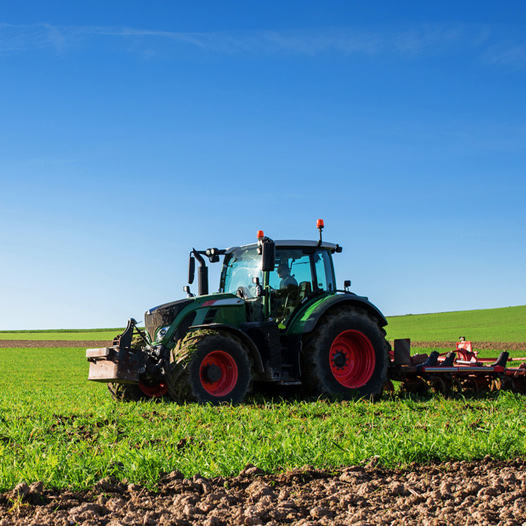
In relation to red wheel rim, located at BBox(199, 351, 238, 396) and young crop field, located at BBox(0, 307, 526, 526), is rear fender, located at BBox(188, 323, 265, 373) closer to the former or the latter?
red wheel rim, located at BBox(199, 351, 238, 396)

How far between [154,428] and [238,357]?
7.39 ft

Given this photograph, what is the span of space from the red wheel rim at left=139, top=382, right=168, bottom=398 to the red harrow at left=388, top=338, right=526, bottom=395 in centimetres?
361

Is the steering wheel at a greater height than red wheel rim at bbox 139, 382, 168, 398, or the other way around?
the steering wheel

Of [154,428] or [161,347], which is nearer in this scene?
[154,428]

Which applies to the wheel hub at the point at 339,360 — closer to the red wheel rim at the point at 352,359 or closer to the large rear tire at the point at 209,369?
the red wheel rim at the point at 352,359

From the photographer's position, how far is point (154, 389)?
9508 mm

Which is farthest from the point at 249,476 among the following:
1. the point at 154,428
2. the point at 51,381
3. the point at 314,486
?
the point at 51,381

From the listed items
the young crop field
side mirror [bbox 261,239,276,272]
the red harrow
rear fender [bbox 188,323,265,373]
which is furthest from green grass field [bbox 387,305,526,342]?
the young crop field

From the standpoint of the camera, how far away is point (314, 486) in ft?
15.3

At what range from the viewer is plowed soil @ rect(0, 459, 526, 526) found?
3.93 metres

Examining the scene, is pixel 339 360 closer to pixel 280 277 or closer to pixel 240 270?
pixel 280 277

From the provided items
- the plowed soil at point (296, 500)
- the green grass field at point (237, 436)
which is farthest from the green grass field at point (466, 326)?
the plowed soil at point (296, 500)

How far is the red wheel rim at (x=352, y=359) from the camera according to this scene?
32.1 feet

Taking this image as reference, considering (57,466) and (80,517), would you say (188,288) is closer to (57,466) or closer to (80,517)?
(57,466)
